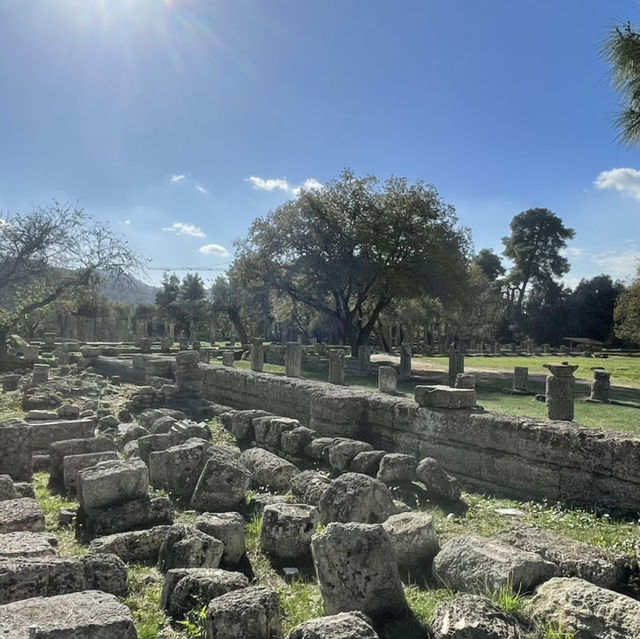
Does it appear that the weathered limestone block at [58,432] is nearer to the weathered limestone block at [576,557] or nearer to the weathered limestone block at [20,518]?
the weathered limestone block at [20,518]

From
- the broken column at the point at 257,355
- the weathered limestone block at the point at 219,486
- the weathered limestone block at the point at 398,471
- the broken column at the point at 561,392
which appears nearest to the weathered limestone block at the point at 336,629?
the weathered limestone block at the point at 219,486

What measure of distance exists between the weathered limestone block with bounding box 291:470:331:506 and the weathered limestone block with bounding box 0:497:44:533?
2477 mm

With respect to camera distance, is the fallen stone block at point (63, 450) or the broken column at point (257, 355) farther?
the broken column at point (257, 355)

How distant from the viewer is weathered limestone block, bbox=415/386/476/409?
6758mm

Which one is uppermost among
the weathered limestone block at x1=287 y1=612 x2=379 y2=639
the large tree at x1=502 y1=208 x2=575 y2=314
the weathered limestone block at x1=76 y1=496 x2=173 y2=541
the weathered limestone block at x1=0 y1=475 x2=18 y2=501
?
the large tree at x1=502 y1=208 x2=575 y2=314

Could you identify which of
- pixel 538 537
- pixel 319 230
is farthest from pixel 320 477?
pixel 319 230

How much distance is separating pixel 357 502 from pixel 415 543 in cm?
75

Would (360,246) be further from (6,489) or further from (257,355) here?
(6,489)

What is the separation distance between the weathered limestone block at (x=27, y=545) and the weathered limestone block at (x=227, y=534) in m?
1.10

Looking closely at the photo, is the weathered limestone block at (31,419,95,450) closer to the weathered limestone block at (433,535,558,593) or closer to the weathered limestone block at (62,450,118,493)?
the weathered limestone block at (62,450,118,493)

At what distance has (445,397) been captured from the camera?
6.86 metres

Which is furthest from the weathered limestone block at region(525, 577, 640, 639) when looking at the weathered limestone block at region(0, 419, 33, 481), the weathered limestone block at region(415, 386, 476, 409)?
the weathered limestone block at region(0, 419, 33, 481)

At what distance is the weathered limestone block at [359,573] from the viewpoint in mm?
→ 3309

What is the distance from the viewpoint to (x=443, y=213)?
88.6ft
